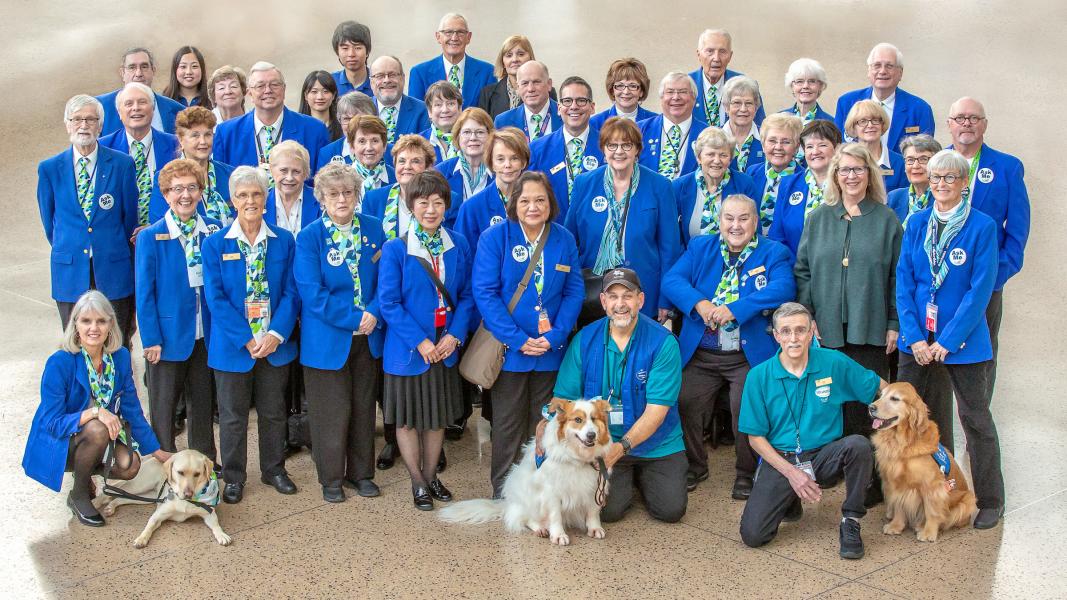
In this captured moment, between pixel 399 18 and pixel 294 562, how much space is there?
32.0 feet

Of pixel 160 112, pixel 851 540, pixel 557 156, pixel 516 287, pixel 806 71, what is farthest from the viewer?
pixel 160 112

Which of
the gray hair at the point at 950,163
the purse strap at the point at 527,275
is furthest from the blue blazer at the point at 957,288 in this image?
the purse strap at the point at 527,275

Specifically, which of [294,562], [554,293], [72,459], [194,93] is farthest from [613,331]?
[194,93]

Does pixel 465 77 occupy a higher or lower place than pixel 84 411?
higher

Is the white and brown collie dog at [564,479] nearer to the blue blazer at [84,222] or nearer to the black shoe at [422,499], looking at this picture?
the black shoe at [422,499]

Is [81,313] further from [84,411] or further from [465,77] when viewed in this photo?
[465,77]

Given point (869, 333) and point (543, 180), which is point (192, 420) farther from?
point (869, 333)

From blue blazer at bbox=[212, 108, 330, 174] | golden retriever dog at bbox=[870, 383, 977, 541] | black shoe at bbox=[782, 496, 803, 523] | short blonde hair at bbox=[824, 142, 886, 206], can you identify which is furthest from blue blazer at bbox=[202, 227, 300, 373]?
golden retriever dog at bbox=[870, 383, 977, 541]

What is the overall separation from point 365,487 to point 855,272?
242 cm

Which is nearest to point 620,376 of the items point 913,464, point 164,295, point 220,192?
point 913,464

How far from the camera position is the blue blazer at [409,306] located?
5195 millimetres

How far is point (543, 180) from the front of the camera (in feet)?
17.2

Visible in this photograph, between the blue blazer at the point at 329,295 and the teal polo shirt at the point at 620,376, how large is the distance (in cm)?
88

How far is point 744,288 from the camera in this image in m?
5.42
